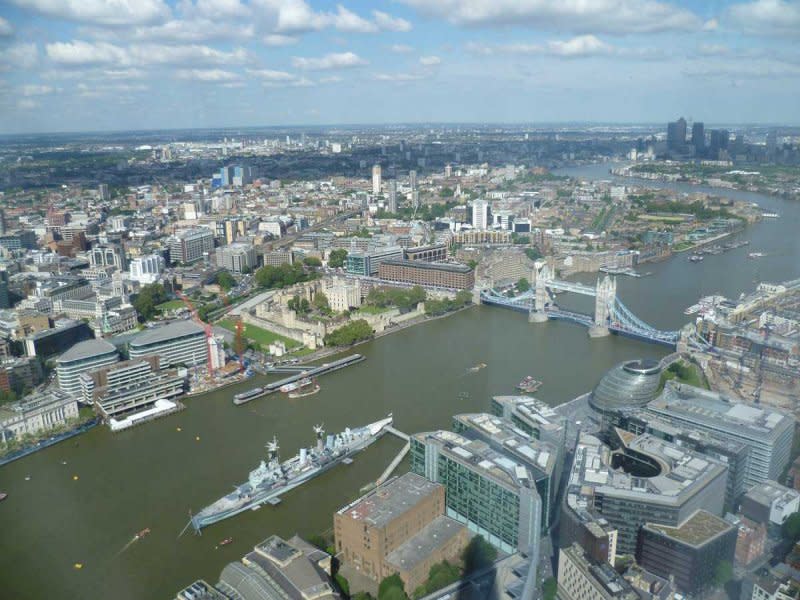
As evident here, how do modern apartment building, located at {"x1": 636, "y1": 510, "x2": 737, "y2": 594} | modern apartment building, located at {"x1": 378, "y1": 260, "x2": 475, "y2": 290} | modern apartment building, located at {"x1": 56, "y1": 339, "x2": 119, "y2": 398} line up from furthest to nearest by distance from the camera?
1. modern apartment building, located at {"x1": 378, "y1": 260, "x2": 475, "y2": 290}
2. modern apartment building, located at {"x1": 56, "y1": 339, "x2": 119, "y2": 398}
3. modern apartment building, located at {"x1": 636, "y1": 510, "x2": 737, "y2": 594}

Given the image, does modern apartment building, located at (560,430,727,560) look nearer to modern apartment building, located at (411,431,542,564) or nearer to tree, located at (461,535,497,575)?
modern apartment building, located at (411,431,542,564)

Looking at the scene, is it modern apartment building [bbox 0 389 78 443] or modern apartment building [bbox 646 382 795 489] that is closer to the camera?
modern apartment building [bbox 646 382 795 489]

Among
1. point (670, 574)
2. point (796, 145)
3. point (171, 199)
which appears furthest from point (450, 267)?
point (171, 199)

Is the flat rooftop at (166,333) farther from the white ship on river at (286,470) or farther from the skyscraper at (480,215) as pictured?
the skyscraper at (480,215)

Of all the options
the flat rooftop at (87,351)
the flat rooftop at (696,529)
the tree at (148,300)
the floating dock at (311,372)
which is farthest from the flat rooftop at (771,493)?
the tree at (148,300)

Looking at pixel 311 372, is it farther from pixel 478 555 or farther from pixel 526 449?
pixel 478 555

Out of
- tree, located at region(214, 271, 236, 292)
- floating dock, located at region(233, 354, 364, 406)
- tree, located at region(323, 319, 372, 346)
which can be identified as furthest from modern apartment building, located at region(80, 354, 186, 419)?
tree, located at region(214, 271, 236, 292)

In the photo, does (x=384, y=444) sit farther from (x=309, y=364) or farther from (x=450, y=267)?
(x=450, y=267)
